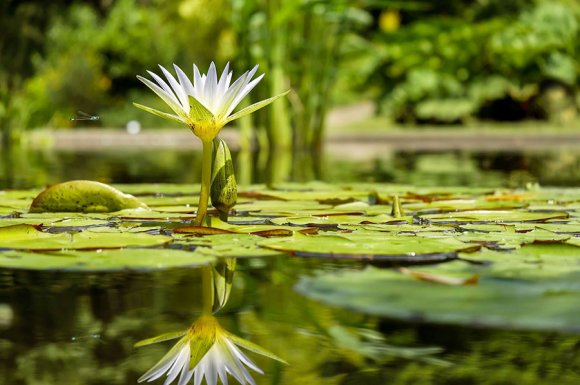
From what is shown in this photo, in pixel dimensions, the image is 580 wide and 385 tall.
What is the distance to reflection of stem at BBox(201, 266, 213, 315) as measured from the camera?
168cm

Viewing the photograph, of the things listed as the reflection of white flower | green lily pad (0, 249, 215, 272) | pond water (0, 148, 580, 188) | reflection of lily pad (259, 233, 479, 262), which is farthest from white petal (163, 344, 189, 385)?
pond water (0, 148, 580, 188)

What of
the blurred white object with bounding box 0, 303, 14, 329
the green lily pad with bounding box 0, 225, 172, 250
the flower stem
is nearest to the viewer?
the blurred white object with bounding box 0, 303, 14, 329

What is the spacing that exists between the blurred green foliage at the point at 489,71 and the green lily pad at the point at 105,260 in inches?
421

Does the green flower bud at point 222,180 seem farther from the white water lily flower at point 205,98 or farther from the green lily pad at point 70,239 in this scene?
the green lily pad at point 70,239

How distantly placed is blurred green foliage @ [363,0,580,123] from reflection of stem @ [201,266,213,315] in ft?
35.4

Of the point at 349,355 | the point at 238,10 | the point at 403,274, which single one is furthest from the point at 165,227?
the point at 238,10

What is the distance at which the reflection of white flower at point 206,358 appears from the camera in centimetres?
121

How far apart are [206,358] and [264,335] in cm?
16

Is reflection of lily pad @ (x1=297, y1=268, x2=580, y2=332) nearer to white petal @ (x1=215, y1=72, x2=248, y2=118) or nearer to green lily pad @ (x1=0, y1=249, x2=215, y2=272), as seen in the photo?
green lily pad @ (x1=0, y1=249, x2=215, y2=272)

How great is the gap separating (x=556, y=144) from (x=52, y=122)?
7078 millimetres

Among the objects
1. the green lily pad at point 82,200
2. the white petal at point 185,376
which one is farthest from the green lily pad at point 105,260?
the green lily pad at point 82,200

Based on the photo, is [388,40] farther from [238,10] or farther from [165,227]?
[165,227]

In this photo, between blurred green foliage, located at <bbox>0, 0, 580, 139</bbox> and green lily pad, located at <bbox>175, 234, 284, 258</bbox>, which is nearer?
green lily pad, located at <bbox>175, 234, 284, 258</bbox>

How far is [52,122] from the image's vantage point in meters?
14.5
